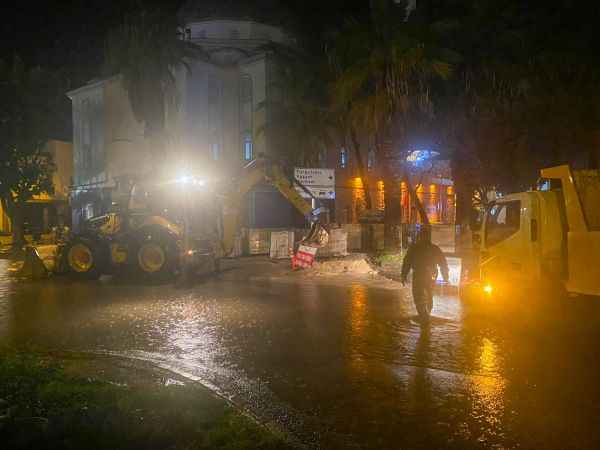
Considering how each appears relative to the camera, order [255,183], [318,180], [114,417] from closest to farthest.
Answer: [114,417] < [318,180] < [255,183]

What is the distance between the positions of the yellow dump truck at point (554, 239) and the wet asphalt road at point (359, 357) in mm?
630

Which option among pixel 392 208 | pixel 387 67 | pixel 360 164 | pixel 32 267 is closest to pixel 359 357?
pixel 32 267

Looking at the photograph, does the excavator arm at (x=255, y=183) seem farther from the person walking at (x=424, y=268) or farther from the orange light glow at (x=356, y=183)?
the orange light glow at (x=356, y=183)

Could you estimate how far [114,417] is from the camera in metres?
4.31

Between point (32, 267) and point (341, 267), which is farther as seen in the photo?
point (341, 267)

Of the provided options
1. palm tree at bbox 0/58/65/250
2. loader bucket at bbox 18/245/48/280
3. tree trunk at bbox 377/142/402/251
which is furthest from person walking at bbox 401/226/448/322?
palm tree at bbox 0/58/65/250

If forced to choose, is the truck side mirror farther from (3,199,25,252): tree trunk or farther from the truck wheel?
(3,199,25,252): tree trunk

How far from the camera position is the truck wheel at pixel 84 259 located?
16062mm

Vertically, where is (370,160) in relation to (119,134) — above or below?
below

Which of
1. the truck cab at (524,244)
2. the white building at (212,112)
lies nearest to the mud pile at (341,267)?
the truck cab at (524,244)

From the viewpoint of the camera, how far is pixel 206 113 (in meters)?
31.3

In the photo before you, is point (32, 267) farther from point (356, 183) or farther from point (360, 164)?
point (356, 183)

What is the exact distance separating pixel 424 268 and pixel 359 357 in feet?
8.99

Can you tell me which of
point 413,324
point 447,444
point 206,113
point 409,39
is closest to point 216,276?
point 413,324
